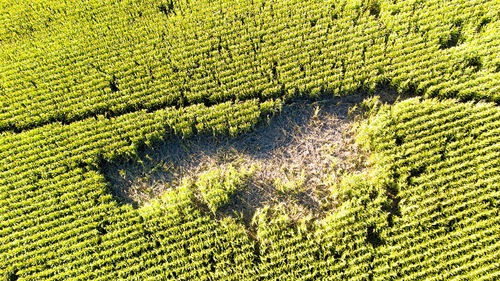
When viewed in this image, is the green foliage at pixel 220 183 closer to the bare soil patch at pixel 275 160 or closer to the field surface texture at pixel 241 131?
the field surface texture at pixel 241 131

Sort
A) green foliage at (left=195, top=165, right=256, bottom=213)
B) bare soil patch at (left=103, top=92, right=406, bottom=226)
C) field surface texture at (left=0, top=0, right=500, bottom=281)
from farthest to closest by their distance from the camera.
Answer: bare soil patch at (left=103, top=92, right=406, bottom=226)
green foliage at (left=195, top=165, right=256, bottom=213)
field surface texture at (left=0, top=0, right=500, bottom=281)

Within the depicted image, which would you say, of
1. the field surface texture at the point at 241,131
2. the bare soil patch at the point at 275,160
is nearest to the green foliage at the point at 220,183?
the field surface texture at the point at 241,131

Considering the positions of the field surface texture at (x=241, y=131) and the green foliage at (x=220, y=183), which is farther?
the green foliage at (x=220, y=183)

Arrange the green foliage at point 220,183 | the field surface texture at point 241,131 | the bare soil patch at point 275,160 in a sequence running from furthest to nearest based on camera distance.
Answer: the bare soil patch at point 275,160 < the green foliage at point 220,183 < the field surface texture at point 241,131

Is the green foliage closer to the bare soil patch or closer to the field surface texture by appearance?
the field surface texture

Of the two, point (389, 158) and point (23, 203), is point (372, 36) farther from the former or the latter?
point (23, 203)

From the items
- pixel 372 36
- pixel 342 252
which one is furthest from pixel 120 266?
pixel 372 36

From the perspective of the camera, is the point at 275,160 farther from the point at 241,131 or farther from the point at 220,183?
the point at 220,183

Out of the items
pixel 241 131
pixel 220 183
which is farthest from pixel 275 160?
pixel 220 183

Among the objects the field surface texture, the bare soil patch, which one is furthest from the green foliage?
the bare soil patch
